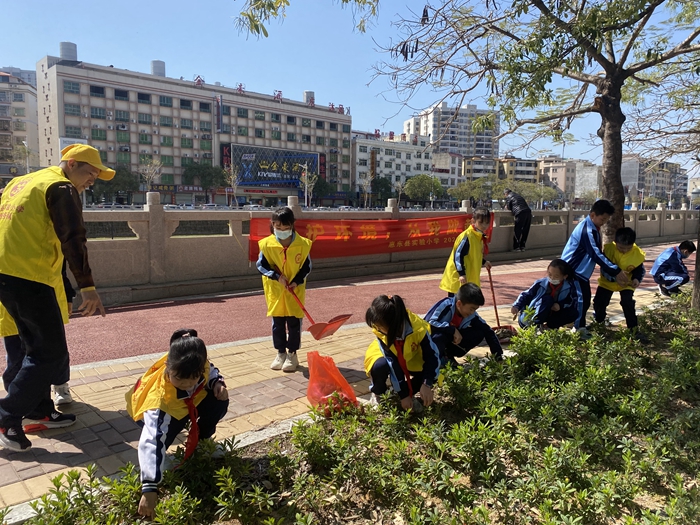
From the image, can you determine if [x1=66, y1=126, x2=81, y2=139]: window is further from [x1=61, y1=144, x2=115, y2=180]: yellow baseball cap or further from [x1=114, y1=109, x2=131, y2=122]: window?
[x1=61, y1=144, x2=115, y2=180]: yellow baseball cap

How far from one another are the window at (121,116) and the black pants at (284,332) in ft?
212

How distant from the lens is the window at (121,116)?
60000 millimetres

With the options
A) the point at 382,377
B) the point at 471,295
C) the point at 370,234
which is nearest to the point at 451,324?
the point at 471,295

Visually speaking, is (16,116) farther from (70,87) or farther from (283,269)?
(283,269)

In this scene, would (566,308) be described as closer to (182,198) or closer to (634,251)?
(634,251)

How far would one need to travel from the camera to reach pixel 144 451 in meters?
2.30

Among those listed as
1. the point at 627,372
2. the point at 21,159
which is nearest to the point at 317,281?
the point at 627,372

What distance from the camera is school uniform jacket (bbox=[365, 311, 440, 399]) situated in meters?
3.26

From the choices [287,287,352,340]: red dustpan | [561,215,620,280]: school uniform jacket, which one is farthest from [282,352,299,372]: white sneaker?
[561,215,620,280]: school uniform jacket

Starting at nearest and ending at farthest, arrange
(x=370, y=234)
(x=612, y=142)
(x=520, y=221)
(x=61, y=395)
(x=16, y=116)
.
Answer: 1. (x=61, y=395)
2. (x=612, y=142)
3. (x=370, y=234)
4. (x=520, y=221)
5. (x=16, y=116)

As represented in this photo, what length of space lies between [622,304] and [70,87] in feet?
215

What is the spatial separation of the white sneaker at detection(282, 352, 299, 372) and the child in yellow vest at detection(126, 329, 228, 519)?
5.55 ft

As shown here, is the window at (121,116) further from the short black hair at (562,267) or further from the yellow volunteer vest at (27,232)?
the short black hair at (562,267)

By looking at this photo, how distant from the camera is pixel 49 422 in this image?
3266 mm
